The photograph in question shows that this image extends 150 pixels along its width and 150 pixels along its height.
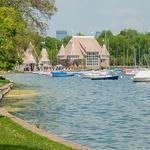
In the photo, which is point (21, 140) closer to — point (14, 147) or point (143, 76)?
point (14, 147)

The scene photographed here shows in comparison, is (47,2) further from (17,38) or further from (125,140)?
(125,140)

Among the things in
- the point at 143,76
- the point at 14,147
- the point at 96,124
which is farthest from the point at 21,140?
the point at 143,76

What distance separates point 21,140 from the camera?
18.7 metres

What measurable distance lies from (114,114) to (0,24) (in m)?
9.39

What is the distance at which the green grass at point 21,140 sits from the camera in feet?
55.1

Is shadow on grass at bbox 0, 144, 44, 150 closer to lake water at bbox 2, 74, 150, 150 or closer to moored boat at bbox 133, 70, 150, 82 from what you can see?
lake water at bbox 2, 74, 150, 150

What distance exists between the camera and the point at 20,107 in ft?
129

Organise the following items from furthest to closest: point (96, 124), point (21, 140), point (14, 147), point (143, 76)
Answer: point (143, 76), point (96, 124), point (21, 140), point (14, 147)

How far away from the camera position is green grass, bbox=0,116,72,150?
16797mm

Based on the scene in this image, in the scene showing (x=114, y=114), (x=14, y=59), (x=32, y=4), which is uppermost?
(x=32, y=4)

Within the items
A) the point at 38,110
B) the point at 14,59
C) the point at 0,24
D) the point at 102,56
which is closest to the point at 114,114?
the point at 38,110

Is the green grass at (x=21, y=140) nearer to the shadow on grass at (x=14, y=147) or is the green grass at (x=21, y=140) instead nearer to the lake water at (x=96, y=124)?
the shadow on grass at (x=14, y=147)

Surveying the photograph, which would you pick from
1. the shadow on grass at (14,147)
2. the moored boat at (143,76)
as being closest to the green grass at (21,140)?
the shadow on grass at (14,147)

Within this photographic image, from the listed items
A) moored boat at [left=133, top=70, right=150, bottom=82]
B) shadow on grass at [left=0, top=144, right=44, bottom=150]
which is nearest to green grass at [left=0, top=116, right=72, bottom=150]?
shadow on grass at [left=0, top=144, right=44, bottom=150]
